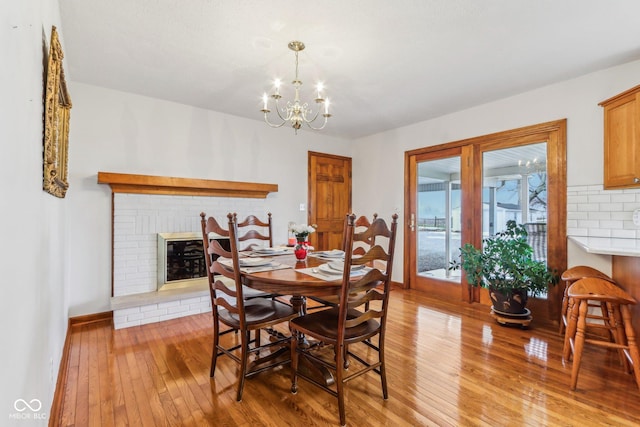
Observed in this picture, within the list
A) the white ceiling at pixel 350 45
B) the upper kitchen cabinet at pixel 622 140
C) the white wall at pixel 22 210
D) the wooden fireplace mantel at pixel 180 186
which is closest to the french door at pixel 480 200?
the upper kitchen cabinet at pixel 622 140

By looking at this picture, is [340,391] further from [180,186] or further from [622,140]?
[622,140]

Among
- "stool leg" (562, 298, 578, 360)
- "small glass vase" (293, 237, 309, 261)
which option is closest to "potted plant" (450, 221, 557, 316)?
"stool leg" (562, 298, 578, 360)

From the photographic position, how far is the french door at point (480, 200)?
10.4 feet

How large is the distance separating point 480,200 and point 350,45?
2.47m

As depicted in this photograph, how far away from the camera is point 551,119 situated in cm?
316

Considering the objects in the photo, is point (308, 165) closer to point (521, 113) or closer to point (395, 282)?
point (395, 282)

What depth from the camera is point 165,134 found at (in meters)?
3.62

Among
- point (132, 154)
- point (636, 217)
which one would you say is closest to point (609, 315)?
point (636, 217)

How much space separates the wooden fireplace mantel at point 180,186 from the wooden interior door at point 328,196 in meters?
0.92

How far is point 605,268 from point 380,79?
2671 mm

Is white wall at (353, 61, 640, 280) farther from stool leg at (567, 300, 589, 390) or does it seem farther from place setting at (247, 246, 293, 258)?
place setting at (247, 246, 293, 258)

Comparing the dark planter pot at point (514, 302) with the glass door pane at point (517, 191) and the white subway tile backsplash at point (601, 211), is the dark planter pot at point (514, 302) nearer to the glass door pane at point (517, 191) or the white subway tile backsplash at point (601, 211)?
the glass door pane at point (517, 191)

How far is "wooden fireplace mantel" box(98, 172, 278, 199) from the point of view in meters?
3.17

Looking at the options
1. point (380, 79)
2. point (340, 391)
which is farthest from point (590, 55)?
point (340, 391)
